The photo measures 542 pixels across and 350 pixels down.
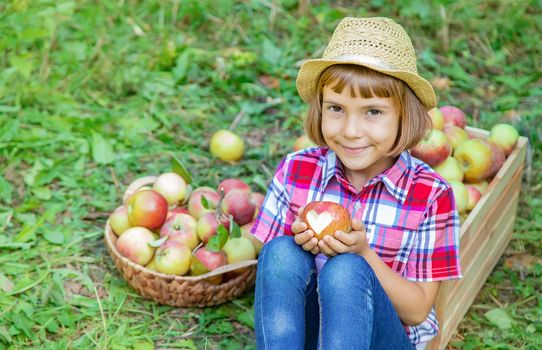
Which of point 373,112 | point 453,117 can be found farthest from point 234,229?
point 453,117

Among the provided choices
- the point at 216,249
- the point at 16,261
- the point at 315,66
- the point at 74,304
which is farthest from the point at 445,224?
the point at 16,261

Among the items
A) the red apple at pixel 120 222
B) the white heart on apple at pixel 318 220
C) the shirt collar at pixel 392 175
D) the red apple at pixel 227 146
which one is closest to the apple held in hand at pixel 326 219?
the white heart on apple at pixel 318 220

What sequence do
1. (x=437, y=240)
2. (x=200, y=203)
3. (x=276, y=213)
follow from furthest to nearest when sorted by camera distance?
1. (x=200, y=203)
2. (x=276, y=213)
3. (x=437, y=240)

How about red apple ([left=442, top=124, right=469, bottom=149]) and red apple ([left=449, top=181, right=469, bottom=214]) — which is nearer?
red apple ([left=449, top=181, right=469, bottom=214])

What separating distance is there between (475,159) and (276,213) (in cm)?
108

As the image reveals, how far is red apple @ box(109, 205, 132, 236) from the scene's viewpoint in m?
3.47

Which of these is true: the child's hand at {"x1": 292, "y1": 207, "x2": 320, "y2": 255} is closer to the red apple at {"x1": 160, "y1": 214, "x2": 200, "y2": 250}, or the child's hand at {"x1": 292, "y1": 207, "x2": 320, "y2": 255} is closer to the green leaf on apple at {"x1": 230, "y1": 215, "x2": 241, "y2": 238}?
the green leaf on apple at {"x1": 230, "y1": 215, "x2": 241, "y2": 238}

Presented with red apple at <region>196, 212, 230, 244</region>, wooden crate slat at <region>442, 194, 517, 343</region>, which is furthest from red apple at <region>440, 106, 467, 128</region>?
red apple at <region>196, 212, 230, 244</region>

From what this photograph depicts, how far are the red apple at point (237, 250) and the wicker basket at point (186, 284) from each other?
5 centimetres

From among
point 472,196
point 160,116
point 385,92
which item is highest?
point 385,92

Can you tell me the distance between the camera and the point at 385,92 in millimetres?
2420

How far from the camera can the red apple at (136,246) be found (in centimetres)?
328

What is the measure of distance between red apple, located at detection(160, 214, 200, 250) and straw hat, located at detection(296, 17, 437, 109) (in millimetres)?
1155

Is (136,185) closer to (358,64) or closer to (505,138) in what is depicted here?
(358,64)
